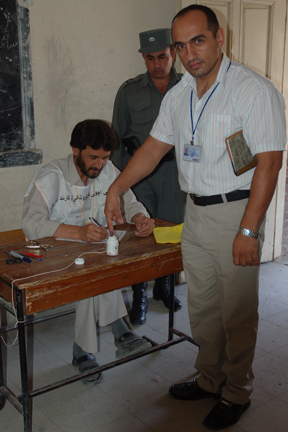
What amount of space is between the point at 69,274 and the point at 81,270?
0.21 feet

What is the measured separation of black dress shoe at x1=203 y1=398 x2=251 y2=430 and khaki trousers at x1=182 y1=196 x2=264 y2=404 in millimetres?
46

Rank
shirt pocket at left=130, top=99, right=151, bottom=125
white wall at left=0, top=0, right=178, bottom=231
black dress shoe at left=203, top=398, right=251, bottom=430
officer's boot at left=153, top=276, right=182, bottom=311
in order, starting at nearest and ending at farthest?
black dress shoe at left=203, top=398, right=251, bottom=430
white wall at left=0, top=0, right=178, bottom=231
shirt pocket at left=130, top=99, right=151, bottom=125
officer's boot at left=153, top=276, right=182, bottom=311

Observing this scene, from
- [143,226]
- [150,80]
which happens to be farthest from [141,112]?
[143,226]

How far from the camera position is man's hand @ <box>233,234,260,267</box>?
1909mm

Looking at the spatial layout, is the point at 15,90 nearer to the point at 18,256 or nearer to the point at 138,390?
the point at 18,256

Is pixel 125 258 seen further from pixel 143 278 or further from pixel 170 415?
pixel 170 415

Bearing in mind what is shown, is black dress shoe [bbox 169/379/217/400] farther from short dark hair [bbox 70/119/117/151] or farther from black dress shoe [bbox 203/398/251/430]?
short dark hair [bbox 70/119/117/151]

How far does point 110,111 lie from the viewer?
3713 millimetres

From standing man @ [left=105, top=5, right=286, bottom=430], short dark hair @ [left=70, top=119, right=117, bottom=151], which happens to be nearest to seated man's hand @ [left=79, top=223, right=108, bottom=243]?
standing man @ [left=105, top=5, right=286, bottom=430]

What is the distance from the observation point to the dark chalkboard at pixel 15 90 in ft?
10.0

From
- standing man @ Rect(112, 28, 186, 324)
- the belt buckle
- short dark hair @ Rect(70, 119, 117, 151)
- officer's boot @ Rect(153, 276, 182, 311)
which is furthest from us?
officer's boot @ Rect(153, 276, 182, 311)

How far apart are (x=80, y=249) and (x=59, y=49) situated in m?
1.70

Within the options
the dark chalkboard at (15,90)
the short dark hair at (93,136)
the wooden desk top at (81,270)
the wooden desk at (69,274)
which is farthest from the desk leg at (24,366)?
the dark chalkboard at (15,90)

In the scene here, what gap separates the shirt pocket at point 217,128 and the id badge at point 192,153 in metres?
0.05
